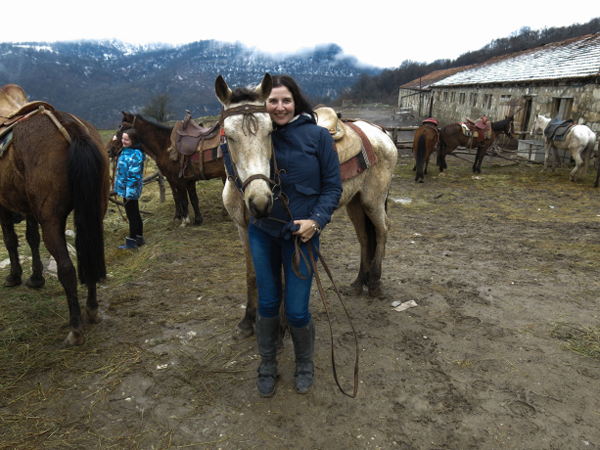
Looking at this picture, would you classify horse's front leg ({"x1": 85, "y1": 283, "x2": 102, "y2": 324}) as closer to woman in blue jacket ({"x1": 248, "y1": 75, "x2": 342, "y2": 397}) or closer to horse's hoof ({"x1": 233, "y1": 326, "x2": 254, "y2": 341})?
horse's hoof ({"x1": 233, "y1": 326, "x2": 254, "y2": 341})

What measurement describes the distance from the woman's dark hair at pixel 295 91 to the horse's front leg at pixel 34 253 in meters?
3.25

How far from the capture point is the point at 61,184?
2.73 meters

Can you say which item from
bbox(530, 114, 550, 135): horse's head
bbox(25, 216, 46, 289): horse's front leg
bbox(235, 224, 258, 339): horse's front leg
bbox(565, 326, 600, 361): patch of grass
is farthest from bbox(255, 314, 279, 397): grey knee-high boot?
bbox(530, 114, 550, 135): horse's head

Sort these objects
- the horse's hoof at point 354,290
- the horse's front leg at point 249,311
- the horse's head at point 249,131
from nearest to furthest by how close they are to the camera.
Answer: the horse's head at point 249,131 → the horse's front leg at point 249,311 → the horse's hoof at point 354,290

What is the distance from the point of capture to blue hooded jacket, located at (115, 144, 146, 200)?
5172 mm

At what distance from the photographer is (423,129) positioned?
10789mm

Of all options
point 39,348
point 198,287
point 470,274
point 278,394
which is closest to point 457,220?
point 470,274

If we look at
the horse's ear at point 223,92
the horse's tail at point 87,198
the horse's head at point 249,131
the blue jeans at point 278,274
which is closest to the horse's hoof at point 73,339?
the horse's tail at point 87,198

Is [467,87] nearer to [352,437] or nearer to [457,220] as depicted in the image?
[457,220]

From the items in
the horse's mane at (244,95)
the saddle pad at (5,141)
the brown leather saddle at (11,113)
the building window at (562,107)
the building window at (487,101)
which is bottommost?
the saddle pad at (5,141)

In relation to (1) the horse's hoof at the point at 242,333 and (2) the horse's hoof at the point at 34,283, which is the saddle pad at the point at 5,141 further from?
(1) the horse's hoof at the point at 242,333

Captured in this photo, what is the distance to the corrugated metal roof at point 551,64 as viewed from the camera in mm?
13078

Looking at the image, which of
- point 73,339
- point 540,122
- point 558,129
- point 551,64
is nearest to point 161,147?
point 73,339

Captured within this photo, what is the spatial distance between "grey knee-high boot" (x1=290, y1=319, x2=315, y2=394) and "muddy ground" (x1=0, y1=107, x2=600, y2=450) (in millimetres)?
82
